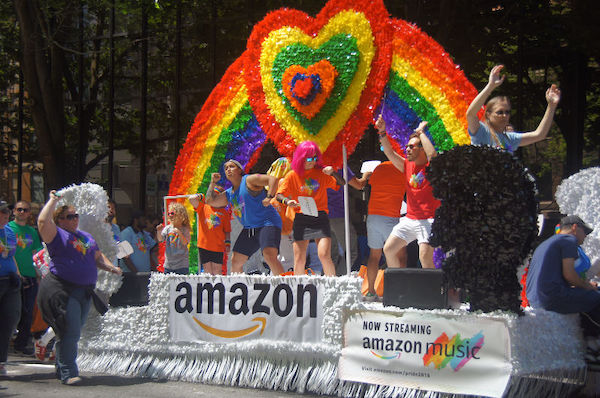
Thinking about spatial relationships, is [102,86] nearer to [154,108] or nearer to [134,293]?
[154,108]

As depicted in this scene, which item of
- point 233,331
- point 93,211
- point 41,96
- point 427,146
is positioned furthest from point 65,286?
point 41,96

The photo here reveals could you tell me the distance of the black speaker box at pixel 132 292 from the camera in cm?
732

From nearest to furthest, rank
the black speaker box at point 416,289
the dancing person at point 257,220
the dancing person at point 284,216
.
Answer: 1. the black speaker box at point 416,289
2. the dancing person at point 257,220
3. the dancing person at point 284,216

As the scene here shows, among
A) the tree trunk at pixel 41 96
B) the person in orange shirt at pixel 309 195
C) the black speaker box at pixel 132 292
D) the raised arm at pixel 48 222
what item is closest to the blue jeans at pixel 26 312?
the black speaker box at pixel 132 292

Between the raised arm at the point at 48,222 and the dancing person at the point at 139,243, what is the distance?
359cm

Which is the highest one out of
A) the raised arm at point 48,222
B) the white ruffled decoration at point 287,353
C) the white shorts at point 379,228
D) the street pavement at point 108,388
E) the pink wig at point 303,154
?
the pink wig at point 303,154

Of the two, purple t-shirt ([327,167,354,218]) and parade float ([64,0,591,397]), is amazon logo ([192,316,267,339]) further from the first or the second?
purple t-shirt ([327,167,354,218])

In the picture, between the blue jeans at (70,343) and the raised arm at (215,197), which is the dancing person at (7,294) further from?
the raised arm at (215,197)

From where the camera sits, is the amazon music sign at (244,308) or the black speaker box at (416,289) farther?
the amazon music sign at (244,308)

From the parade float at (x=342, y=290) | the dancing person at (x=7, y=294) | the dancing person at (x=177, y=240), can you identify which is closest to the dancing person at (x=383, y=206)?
the parade float at (x=342, y=290)

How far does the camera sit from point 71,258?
6.67 m

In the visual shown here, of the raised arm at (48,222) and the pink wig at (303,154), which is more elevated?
the pink wig at (303,154)

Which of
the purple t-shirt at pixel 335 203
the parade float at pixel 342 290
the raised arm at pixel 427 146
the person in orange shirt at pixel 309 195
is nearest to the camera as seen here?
the parade float at pixel 342 290

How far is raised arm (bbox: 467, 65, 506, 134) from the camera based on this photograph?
20.0 feet
